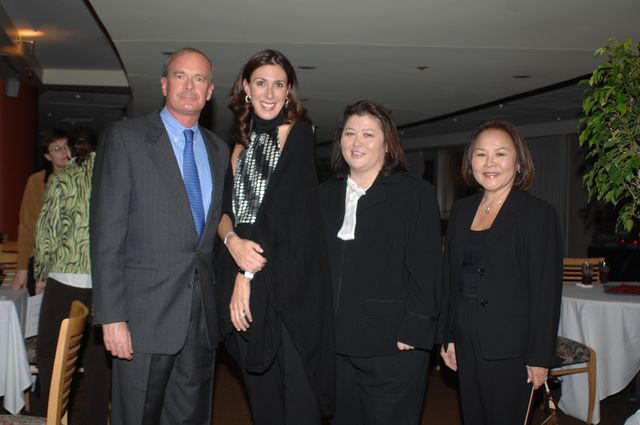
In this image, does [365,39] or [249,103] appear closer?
[249,103]

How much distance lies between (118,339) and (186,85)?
102cm

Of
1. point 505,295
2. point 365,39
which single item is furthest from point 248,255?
point 365,39

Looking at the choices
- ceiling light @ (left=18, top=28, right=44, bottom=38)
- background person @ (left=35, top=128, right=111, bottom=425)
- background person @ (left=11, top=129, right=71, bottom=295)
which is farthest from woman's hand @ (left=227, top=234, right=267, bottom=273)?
ceiling light @ (left=18, top=28, right=44, bottom=38)

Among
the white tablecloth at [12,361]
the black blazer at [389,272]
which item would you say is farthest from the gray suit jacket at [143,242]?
the white tablecloth at [12,361]

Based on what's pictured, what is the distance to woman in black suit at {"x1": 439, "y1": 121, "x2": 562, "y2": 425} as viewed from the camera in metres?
2.77

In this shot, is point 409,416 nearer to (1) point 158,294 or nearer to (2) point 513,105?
(1) point 158,294

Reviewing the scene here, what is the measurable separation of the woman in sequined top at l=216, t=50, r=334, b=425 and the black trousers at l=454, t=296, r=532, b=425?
2.29 feet

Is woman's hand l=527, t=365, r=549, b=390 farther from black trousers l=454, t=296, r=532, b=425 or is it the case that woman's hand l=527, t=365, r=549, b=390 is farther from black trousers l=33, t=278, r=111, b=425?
black trousers l=33, t=278, r=111, b=425

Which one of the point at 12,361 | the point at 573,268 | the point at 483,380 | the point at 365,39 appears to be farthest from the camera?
the point at 365,39

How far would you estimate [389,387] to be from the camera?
263 cm

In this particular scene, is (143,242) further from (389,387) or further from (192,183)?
(389,387)

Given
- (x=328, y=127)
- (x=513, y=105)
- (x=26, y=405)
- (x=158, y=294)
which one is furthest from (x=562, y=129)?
(x=158, y=294)

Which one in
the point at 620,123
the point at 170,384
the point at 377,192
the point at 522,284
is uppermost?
the point at 620,123

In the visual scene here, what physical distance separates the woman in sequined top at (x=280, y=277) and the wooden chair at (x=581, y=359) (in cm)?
270
